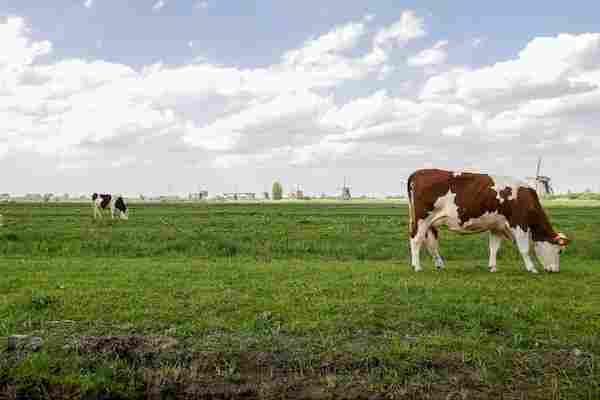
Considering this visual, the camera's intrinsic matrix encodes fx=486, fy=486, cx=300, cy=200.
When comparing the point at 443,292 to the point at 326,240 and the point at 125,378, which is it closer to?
the point at 125,378

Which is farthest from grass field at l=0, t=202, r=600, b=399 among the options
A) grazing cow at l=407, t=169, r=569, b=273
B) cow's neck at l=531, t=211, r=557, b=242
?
cow's neck at l=531, t=211, r=557, b=242

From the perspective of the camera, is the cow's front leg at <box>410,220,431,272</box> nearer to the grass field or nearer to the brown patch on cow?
the brown patch on cow

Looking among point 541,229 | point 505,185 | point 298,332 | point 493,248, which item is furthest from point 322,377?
point 541,229

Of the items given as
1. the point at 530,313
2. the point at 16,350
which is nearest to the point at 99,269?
the point at 16,350

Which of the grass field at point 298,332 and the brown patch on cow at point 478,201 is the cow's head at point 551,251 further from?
the grass field at point 298,332

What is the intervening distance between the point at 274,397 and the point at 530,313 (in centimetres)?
529

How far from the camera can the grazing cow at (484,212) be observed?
47.6 ft

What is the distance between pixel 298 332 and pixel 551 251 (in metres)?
10.5

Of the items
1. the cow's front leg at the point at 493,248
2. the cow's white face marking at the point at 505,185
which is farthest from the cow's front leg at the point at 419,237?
the cow's white face marking at the point at 505,185

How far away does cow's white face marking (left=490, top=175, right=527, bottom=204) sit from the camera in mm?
14727

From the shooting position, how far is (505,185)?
586 inches

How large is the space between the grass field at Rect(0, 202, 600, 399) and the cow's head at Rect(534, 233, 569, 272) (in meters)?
0.64

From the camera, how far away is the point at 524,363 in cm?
627

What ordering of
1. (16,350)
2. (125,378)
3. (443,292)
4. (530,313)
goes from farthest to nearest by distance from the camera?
(443,292) → (530,313) → (16,350) → (125,378)
